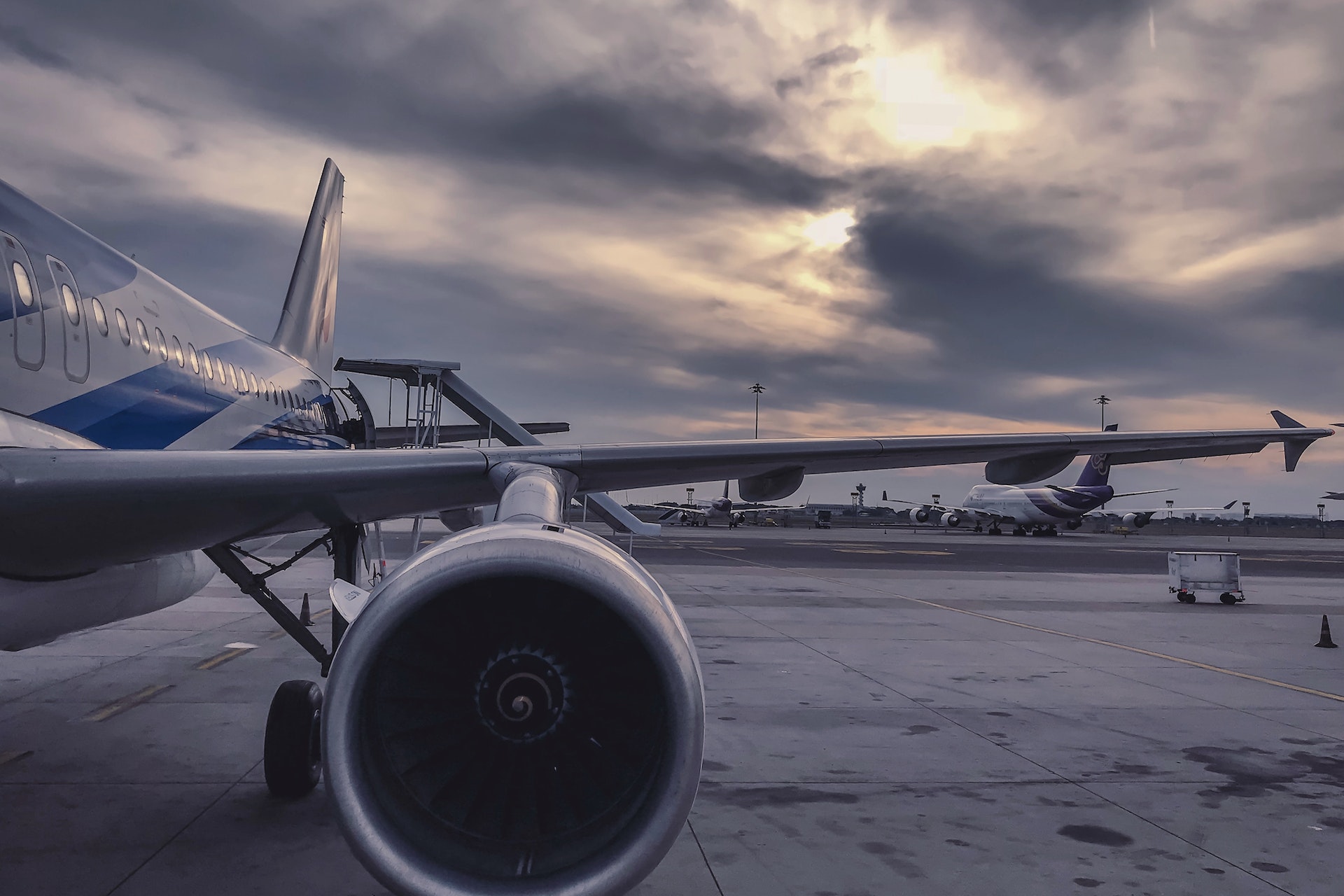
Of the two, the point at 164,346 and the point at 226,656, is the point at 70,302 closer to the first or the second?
the point at 164,346

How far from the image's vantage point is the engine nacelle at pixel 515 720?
9.58 ft

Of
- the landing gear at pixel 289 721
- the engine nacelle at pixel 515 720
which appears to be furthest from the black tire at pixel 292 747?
the engine nacelle at pixel 515 720

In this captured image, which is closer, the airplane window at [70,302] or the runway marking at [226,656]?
the airplane window at [70,302]

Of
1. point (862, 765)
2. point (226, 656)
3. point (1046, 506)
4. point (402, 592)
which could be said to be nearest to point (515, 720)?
point (402, 592)

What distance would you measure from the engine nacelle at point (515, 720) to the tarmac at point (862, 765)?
1317mm

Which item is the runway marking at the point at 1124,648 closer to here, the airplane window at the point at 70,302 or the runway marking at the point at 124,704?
the airplane window at the point at 70,302

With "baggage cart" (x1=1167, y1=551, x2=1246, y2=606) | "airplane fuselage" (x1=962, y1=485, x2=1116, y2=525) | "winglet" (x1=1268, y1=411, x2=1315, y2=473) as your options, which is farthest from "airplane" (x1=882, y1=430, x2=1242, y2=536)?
"winglet" (x1=1268, y1=411, x2=1315, y2=473)

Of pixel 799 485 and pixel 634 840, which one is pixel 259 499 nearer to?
pixel 634 840

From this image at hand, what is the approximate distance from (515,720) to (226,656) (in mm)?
8726

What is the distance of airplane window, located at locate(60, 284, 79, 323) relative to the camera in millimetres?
4562

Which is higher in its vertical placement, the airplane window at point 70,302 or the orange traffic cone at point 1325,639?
the airplane window at point 70,302

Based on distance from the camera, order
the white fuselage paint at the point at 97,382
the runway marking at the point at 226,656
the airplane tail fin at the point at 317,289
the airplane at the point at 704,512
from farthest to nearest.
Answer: the airplane at the point at 704,512 → the airplane tail fin at the point at 317,289 → the runway marking at the point at 226,656 → the white fuselage paint at the point at 97,382

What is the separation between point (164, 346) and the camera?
577 centimetres

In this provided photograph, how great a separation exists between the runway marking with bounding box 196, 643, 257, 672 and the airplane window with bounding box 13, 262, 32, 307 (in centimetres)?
645
